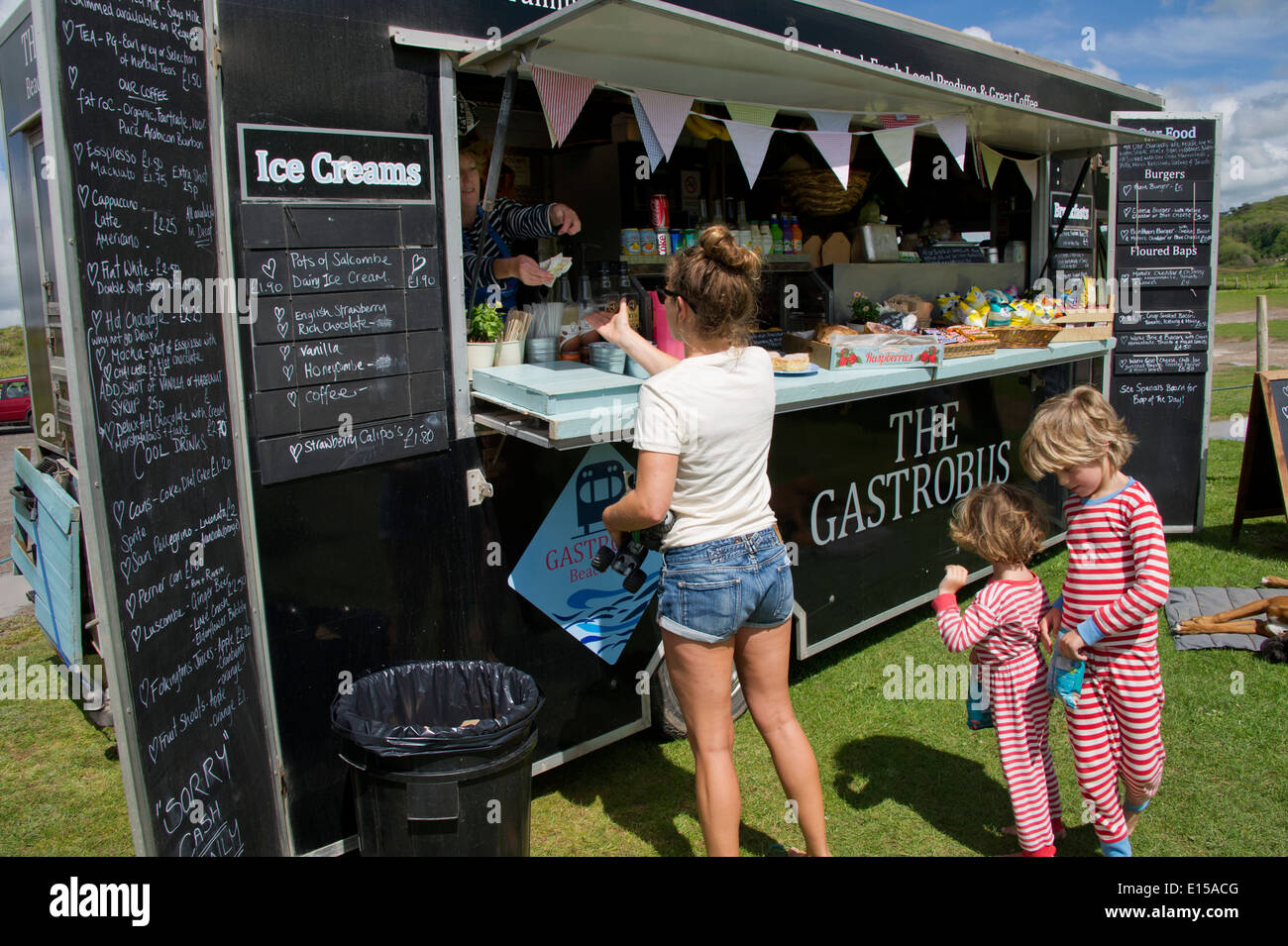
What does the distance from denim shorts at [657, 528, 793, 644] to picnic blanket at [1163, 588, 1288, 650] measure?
3117 millimetres

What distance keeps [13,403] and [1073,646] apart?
59.9ft

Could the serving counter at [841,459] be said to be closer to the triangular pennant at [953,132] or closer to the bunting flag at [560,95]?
the bunting flag at [560,95]

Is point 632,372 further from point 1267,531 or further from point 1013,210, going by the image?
point 1267,531

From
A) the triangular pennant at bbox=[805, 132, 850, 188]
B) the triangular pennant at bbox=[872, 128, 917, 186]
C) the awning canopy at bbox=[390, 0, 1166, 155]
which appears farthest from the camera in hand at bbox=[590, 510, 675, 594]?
the triangular pennant at bbox=[872, 128, 917, 186]

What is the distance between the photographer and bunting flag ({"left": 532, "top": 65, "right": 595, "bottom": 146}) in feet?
10.6

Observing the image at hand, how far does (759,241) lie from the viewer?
5145 millimetres

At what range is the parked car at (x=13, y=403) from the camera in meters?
16.2

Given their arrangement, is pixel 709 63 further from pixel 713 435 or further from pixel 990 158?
pixel 990 158

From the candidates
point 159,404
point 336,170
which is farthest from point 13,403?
point 159,404

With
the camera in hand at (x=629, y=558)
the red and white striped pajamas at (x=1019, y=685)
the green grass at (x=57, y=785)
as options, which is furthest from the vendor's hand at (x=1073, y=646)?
the green grass at (x=57, y=785)

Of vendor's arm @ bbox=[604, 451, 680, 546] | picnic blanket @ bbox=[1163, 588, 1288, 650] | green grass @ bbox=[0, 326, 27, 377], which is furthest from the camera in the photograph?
green grass @ bbox=[0, 326, 27, 377]

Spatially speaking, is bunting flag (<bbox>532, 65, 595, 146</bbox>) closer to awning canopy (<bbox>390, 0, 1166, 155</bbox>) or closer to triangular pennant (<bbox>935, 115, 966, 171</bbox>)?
awning canopy (<bbox>390, 0, 1166, 155</bbox>)

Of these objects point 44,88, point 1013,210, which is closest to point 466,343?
point 44,88
